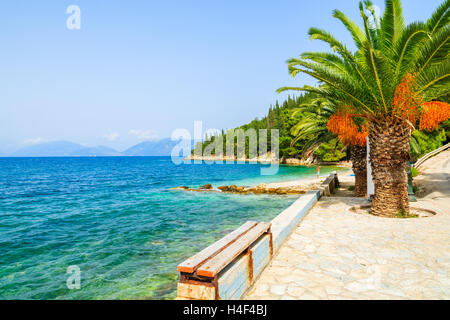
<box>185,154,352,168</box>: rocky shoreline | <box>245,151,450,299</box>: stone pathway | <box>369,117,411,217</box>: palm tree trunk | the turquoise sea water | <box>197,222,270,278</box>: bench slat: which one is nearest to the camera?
<box>197,222,270,278</box>: bench slat

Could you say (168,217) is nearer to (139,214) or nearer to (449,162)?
(139,214)

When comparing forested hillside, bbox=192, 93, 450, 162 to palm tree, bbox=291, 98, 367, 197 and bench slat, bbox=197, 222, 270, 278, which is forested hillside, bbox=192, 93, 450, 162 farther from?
bench slat, bbox=197, 222, 270, 278

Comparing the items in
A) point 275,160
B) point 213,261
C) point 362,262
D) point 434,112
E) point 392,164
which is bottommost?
point 362,262

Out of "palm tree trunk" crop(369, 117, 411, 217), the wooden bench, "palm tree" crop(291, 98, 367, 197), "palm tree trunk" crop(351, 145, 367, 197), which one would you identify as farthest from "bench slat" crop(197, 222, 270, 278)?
"palm tree trunk" crop(351, 145, 367, 197)

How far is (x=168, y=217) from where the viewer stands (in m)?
15.0

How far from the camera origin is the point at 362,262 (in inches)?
204

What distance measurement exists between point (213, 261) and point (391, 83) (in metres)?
7.68

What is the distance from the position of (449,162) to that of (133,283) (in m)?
26.2

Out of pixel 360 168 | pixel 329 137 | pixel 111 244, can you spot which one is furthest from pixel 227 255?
pixel 329 137

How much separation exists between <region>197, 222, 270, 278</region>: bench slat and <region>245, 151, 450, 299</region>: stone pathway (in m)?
0.76

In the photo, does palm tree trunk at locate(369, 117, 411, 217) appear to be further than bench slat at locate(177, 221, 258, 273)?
Yes

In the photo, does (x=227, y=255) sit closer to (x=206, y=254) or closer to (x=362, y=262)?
(x=206, y=254)

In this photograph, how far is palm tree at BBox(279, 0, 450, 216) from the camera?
7824mm
